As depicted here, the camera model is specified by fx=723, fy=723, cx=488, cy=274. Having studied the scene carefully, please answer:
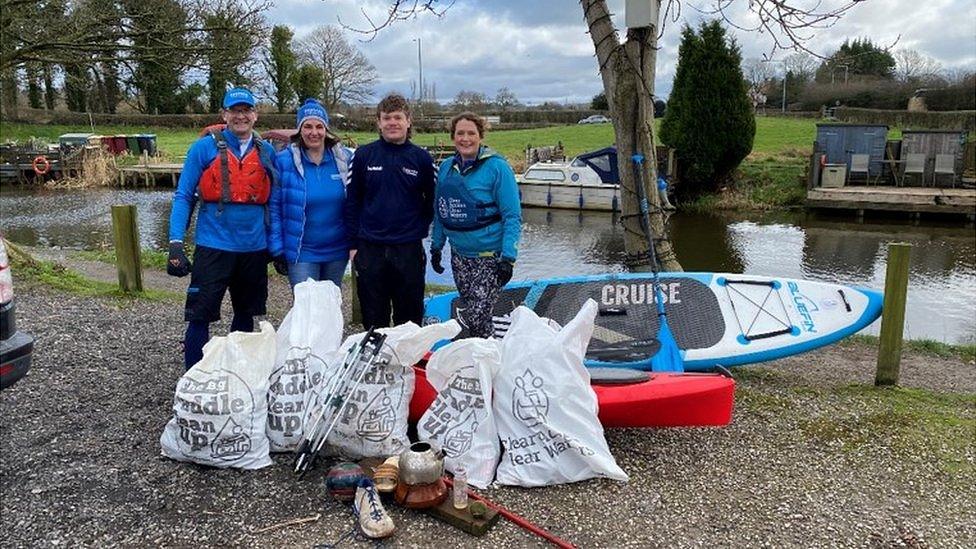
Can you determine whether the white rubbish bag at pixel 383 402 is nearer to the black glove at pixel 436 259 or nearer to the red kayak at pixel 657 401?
the red kayak at pixel 657 401

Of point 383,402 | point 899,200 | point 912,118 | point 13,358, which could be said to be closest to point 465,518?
point 383,402

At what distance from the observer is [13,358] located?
308 centimetres

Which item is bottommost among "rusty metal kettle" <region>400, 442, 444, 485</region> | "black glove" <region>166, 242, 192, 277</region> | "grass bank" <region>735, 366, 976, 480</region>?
"grass bank" <region>735, 366, 976, 480</region>

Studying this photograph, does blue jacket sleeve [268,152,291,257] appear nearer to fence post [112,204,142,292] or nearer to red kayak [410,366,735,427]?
red kayak [410,366,735,427]

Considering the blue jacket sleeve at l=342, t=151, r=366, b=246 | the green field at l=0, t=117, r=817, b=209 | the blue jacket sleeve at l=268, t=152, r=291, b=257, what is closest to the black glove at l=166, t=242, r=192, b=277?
the blue jacket sleeve at l=268, t=152, r=291, b=257

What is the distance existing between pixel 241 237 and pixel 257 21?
7007 mm

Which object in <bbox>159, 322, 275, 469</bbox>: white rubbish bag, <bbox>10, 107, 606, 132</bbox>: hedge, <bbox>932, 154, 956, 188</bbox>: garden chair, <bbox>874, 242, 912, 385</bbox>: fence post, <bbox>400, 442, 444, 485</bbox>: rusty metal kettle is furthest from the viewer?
<bbox>10, 107, 606, 132</bbox>: hedge

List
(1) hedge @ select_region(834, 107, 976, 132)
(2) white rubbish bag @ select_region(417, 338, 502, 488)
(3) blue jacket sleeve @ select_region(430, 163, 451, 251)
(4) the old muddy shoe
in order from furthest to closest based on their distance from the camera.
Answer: (1) hedge @ select_region(834, 107, 976, 132) < (3) blue jacket sleeve @ select_region(430, 163, 451, 251) < (2) white rubbish bag @ select_region(417, 338, 502, 488) < (4) the old muddy shoe

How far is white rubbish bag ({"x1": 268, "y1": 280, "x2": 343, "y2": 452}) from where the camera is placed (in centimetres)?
379

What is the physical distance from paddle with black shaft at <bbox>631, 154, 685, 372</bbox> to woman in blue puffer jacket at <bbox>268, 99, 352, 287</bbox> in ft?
8.34

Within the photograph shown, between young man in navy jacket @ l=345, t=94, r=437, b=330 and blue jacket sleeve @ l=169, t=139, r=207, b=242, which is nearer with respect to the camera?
blue jacket sleeve @ l=169, t=139, r=207, b=242

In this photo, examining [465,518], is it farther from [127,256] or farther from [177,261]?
[127,256]

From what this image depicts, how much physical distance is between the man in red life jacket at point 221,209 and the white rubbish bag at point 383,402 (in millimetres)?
1086

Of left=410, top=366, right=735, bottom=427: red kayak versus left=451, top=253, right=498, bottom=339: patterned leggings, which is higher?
left=451, top=253, right=498, bottom=339: patterned leggings
